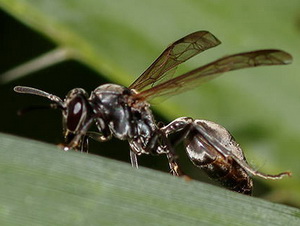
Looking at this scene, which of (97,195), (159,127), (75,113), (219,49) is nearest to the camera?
(97,195)

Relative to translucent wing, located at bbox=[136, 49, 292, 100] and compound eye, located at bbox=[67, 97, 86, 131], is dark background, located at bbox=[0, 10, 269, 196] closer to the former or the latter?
compound eye, located at bbox=[67, 97, 86, 131]

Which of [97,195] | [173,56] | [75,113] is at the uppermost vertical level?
[173,56]

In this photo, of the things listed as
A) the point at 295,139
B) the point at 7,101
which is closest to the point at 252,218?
the point at 295,139

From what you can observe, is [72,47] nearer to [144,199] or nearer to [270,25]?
[270,25]

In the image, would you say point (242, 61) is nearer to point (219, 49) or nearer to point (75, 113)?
point (75, 113)

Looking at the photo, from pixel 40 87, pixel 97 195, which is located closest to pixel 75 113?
pixel 97 195

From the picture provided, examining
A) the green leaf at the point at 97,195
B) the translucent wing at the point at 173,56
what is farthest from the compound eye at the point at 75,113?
the green leaf at the point at 97,195
